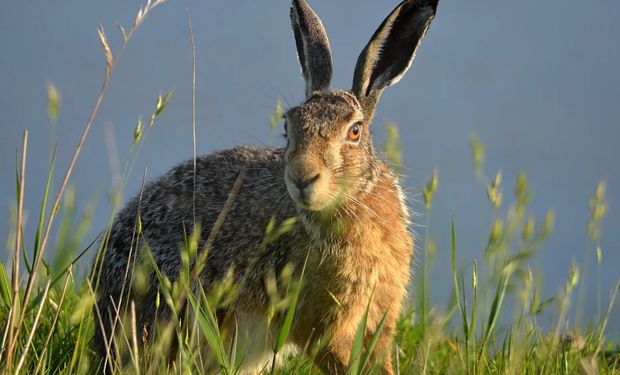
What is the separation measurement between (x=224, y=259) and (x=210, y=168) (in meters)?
1.17

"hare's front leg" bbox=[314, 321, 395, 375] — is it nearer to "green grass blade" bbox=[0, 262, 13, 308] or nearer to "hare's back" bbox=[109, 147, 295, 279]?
"hare's back" bbox=[109, 147, 295, 279]

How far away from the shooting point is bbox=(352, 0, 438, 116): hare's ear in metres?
6.14

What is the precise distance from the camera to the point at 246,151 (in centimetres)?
739

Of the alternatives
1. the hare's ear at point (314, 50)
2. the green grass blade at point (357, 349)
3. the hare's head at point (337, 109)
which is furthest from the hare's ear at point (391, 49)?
the green grass blade at point (357, 349)

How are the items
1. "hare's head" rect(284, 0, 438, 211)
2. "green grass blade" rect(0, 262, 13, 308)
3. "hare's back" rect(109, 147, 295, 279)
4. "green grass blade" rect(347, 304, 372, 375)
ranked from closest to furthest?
"green grass blade" rect(347, 304, 372, 375)
"green grass blade" rect(0, 262, 13, 308)
"hare's head" rect(284, 0, 438, 211)
"hare's back" rect(109, 147, 295, 279)

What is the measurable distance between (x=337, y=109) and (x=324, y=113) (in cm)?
13

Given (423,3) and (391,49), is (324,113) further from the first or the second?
(423,3)

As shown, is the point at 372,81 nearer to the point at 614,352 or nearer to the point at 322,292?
the point at 322,292

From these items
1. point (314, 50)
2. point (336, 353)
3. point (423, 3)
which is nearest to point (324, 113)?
point (314, 50)

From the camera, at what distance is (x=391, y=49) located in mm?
6414

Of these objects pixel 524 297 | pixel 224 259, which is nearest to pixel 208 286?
pixel 224 259

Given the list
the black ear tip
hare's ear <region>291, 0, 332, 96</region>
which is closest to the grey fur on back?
hare's ear <region>291, 0, 332, 96</region>

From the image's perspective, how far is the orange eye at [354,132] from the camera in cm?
564

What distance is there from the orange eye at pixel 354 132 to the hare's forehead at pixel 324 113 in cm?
5
